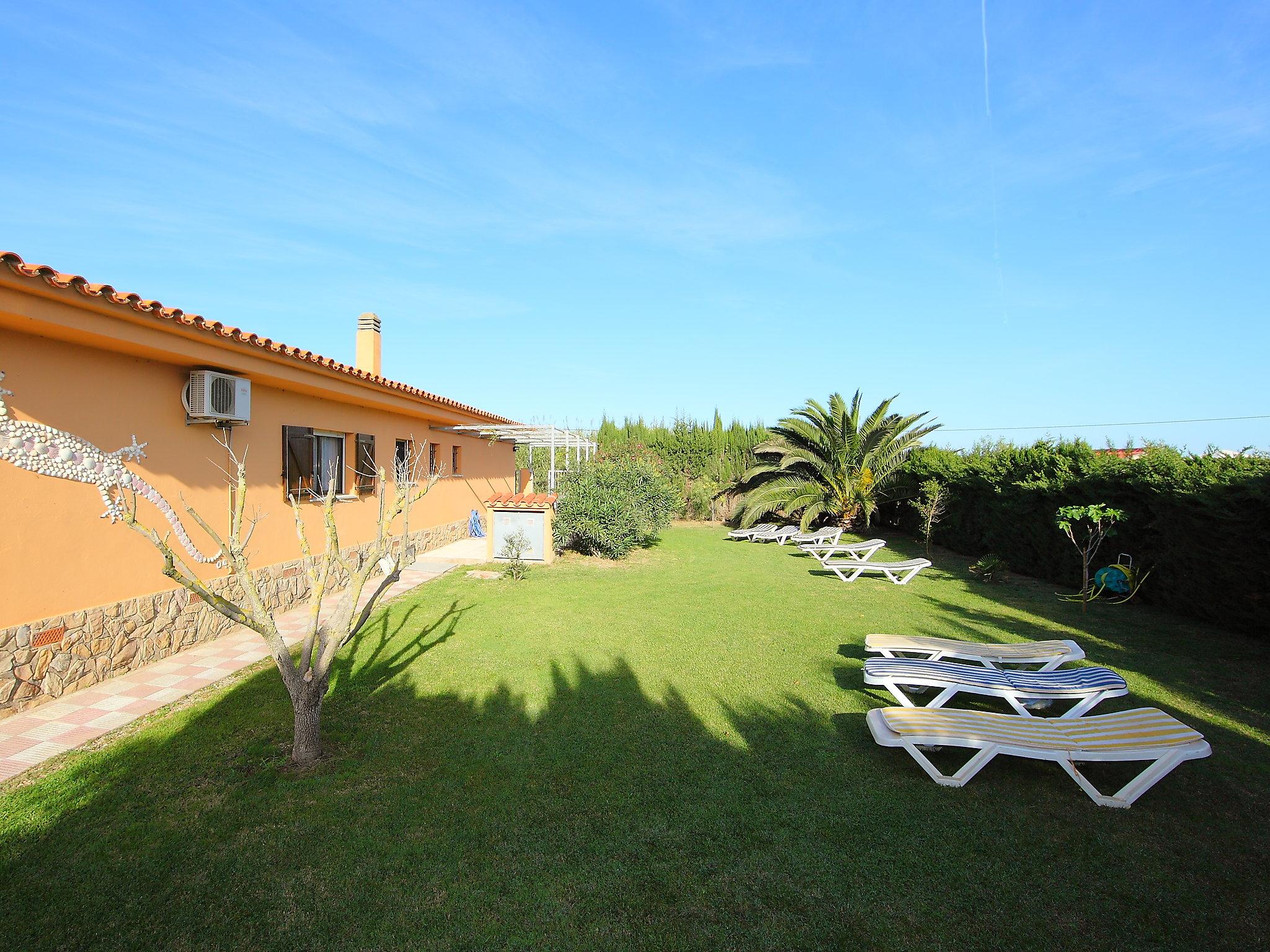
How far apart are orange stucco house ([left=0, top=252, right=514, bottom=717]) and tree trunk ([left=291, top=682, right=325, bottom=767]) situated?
2.84 meters

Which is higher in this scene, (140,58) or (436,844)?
(140,58)

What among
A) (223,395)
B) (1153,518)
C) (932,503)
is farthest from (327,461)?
(1153,518)

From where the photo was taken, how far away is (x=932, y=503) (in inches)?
530

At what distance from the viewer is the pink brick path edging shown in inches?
174

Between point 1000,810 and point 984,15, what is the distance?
39.4 ft

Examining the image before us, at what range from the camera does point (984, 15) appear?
392 inches

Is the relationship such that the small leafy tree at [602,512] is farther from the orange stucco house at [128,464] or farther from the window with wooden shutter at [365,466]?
the orange stucco house at [128,464]

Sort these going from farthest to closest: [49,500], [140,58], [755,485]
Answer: [755,485] → [140,58] → [49,500]

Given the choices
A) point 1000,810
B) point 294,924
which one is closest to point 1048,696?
point 1000,810

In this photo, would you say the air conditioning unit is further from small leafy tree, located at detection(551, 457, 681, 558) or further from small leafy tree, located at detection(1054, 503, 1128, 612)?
small leafy tree, located at detection(1054, 503, 1128, 612)

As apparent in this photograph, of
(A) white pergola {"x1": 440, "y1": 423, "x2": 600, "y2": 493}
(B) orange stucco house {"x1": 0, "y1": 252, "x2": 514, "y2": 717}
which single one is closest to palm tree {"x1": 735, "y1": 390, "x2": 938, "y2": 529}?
(A) white pergola {"x1": 440, "y1": 423, "x2": 600, "y2": 493}

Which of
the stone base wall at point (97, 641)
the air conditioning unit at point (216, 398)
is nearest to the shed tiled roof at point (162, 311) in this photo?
the air conditioning unit at point (216, 398)

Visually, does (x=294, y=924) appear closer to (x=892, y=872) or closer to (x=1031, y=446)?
(x=892, y=872)

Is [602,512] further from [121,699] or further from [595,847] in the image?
[595,847]
